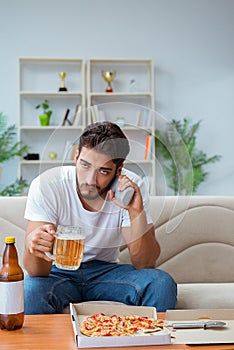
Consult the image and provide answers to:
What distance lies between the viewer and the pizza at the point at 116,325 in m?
1.44

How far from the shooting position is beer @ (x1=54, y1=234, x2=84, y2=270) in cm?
164

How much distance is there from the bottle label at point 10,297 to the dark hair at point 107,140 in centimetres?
52

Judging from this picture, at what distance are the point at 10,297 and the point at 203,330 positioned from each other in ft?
1.65

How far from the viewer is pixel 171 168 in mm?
2094

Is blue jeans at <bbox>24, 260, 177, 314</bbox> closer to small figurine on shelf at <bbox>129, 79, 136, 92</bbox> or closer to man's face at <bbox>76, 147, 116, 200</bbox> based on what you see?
man's face at <bbox>76, 147, 116, 200</bbox>

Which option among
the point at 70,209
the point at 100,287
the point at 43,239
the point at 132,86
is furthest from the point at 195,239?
the point at 132,86

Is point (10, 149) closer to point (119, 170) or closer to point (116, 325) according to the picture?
point (119, 170)

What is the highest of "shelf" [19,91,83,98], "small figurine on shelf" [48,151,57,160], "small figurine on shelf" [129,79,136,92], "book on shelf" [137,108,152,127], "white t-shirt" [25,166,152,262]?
"small figurine on shelf" [129,79,136,92]

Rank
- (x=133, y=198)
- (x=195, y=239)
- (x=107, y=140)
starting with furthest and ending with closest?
(x=195, y=239), (x=133, y=198), (x=107, y=140)

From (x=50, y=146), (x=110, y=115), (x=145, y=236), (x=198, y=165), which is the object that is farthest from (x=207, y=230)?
(x=198, y=165)

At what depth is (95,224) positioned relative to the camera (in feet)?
6.42

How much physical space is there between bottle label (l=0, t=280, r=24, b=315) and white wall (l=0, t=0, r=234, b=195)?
13.6ft

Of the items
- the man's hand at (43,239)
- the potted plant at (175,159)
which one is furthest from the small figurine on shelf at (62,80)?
the man's hand at (43,239)

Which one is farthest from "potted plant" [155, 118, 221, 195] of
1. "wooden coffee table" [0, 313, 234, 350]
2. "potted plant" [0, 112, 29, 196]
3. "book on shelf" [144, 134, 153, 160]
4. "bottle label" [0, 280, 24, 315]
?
"potted plant" [0, 112, 29, 196]
